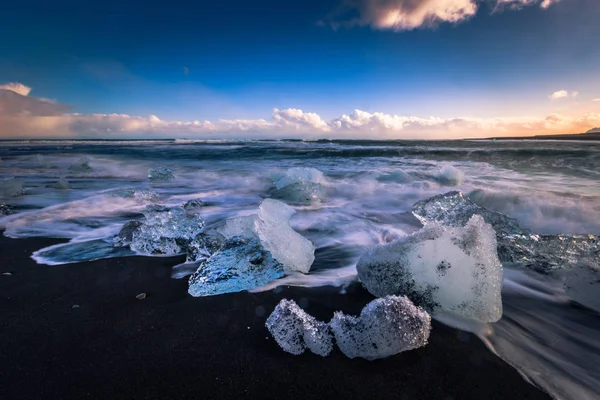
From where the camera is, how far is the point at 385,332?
1508 millimetres

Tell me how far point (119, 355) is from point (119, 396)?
292mm

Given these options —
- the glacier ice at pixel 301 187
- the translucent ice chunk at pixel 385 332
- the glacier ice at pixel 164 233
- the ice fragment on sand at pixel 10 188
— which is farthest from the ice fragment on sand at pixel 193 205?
the translucent ice chunk at pixel 385 332

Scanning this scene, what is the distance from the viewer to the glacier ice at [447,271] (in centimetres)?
183

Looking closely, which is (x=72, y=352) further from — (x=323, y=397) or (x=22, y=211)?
(x=22, y=211)

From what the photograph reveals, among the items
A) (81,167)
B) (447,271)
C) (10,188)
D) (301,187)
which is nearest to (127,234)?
(447,271)

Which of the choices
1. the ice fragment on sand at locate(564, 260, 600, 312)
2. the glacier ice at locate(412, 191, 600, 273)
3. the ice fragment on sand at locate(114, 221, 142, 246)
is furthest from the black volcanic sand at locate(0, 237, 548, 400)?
the glacier ice at locate(412, 191, 600, 273)

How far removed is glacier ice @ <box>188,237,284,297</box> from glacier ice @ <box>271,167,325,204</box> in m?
3.12

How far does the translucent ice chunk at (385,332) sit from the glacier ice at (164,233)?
2.07 m

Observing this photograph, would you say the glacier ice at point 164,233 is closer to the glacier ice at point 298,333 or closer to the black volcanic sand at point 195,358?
the black volcanic sand at point 195,358

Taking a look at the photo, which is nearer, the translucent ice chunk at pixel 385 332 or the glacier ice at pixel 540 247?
the translucent ice chunk at pixel 385 332

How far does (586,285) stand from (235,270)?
8.69 ft

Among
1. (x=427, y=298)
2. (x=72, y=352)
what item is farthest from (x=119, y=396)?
(x=427, y=298)

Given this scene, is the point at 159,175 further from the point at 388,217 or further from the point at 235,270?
the point at 235,270

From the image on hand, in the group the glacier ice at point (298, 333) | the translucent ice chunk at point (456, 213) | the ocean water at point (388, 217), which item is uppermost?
the translucent ice chunk at point (456, 213)
